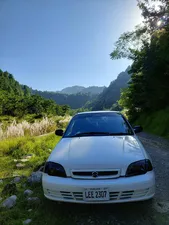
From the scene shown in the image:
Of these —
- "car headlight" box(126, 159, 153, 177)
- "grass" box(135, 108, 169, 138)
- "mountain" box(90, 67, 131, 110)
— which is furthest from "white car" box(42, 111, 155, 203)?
"mountain" box(90, 67, 131, 110)

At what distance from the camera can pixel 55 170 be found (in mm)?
2676

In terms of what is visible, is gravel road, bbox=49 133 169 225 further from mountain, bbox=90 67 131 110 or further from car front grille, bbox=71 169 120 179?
mountain, bbox=90 67 131 110

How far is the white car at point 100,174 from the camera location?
2.40 metres

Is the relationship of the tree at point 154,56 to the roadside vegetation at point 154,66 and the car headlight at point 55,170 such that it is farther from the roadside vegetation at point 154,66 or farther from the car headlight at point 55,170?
the car headlight at point 55,170

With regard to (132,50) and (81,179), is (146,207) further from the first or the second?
(132,50)

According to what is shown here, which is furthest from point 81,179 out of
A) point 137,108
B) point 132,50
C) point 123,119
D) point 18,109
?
point 18,109

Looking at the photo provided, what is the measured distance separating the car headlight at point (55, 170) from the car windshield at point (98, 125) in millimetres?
1035

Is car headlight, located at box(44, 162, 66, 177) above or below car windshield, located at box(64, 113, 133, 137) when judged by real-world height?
below

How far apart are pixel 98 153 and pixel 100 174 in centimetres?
34

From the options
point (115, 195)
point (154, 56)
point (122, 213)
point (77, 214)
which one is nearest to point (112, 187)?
point (115, 195)

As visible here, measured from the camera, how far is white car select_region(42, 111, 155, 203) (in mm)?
2404

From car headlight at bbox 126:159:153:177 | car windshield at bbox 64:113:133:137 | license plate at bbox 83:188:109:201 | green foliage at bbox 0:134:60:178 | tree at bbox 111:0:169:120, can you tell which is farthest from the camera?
tree at bbox 111:0:169:120

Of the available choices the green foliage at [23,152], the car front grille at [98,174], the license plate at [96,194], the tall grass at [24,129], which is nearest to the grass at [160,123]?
the tall grass at [24,129]

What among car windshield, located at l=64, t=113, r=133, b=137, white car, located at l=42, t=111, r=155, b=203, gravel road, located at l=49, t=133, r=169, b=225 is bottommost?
gravel road, located at l=49, t=133, r=169, b=225
